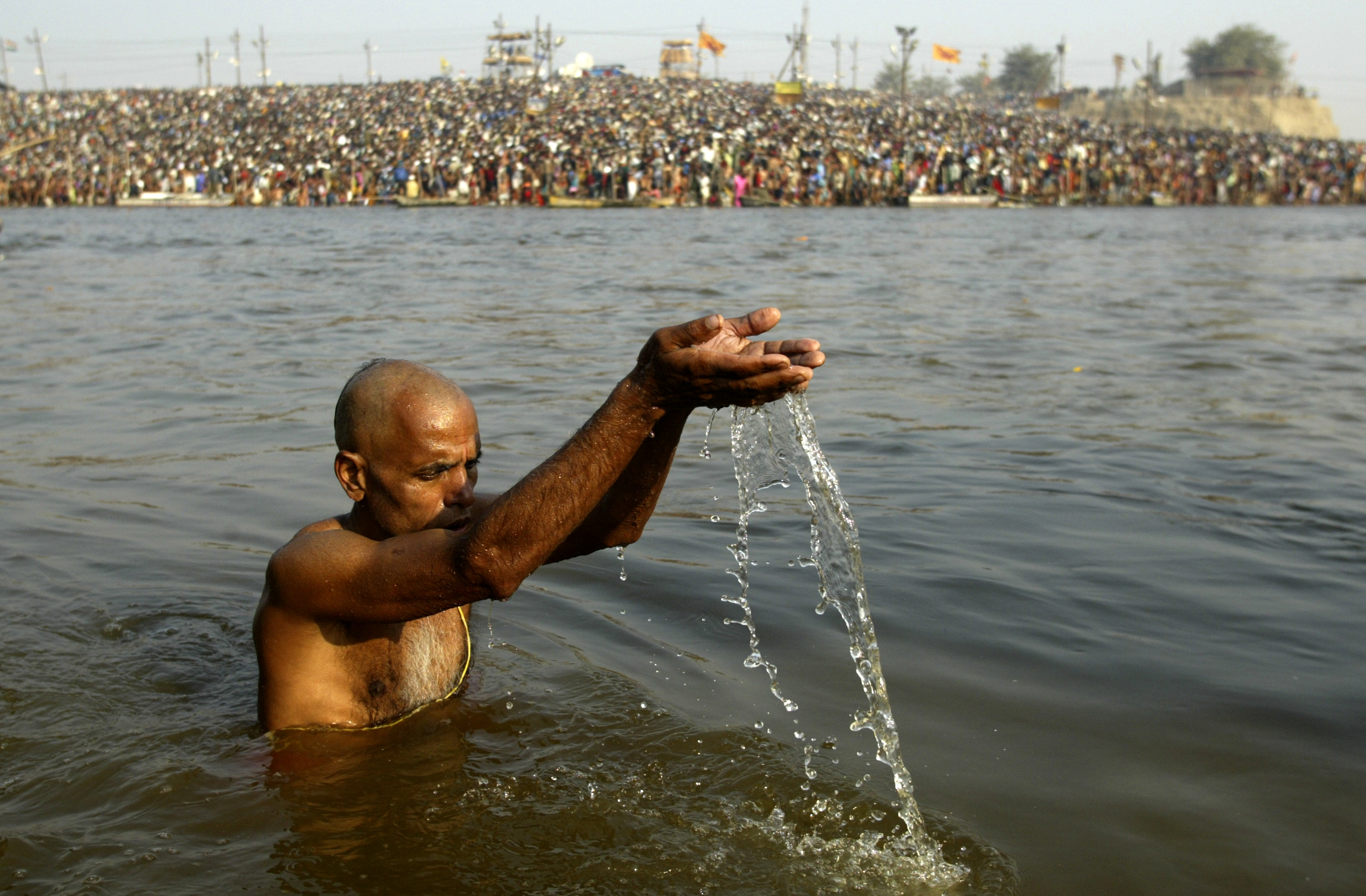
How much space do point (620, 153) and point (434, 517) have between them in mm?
35879

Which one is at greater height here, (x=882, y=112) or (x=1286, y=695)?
(x=882, y=112)

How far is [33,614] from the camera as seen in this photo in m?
3.92

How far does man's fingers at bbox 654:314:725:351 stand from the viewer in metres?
1.91

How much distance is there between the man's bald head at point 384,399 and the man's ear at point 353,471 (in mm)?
19

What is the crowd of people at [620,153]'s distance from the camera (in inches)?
1415

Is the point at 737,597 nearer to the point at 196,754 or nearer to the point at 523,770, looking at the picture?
the point at 523,770

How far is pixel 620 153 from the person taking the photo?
37.1 m

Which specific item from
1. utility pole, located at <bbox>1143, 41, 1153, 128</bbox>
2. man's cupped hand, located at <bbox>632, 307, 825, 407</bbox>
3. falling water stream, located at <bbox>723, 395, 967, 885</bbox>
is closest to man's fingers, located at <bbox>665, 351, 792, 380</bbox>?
man's cupped hand, located at <bbox>632, 307, 825, 407</bbox>

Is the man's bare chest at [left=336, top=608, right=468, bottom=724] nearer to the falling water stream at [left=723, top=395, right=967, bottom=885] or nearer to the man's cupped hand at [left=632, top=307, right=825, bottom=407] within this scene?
the falling water stream at [left=723, top=395, right=967, bottom=885]

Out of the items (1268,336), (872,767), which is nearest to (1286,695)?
(872,767)

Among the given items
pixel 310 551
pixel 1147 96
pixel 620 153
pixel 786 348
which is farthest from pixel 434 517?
pixel 1147 96

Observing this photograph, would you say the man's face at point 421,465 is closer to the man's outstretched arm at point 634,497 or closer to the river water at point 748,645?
the man's outstretched arm at point 634,497

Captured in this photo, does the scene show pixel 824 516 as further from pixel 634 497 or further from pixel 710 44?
pixel 710 44

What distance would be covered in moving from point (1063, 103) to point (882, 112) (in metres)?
34.6
